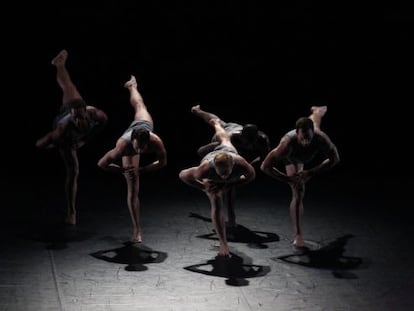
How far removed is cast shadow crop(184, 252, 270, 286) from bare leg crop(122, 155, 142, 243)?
77 cm

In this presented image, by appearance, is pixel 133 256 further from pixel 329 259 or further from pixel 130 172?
pixel 329 259

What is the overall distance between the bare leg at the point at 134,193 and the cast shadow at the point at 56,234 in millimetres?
396

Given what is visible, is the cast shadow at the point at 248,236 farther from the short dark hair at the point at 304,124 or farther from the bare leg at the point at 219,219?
the short dark hair at the point at 304,124

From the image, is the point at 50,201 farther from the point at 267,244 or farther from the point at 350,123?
the point at 350,123

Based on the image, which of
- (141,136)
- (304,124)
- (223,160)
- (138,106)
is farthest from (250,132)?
(138,106)

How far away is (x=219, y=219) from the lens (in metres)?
7.36

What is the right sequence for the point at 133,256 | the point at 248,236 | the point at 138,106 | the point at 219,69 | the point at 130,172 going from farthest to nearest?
the point at 219,69, the point at 138,106, the point at 248,236, the point at 130,172, the point at 133,256

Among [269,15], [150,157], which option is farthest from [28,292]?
[269,15]

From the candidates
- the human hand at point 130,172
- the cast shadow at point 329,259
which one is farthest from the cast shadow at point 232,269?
the human hand at point 130,172

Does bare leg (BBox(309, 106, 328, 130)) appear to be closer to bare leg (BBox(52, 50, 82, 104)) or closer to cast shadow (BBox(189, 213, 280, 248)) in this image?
cast shadow (BBox(189, 213, 280, 248))

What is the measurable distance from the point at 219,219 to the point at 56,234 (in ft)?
4.83

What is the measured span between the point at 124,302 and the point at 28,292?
674 millimetres

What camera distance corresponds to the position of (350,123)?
10.7 m

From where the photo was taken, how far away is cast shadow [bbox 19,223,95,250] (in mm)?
7742
